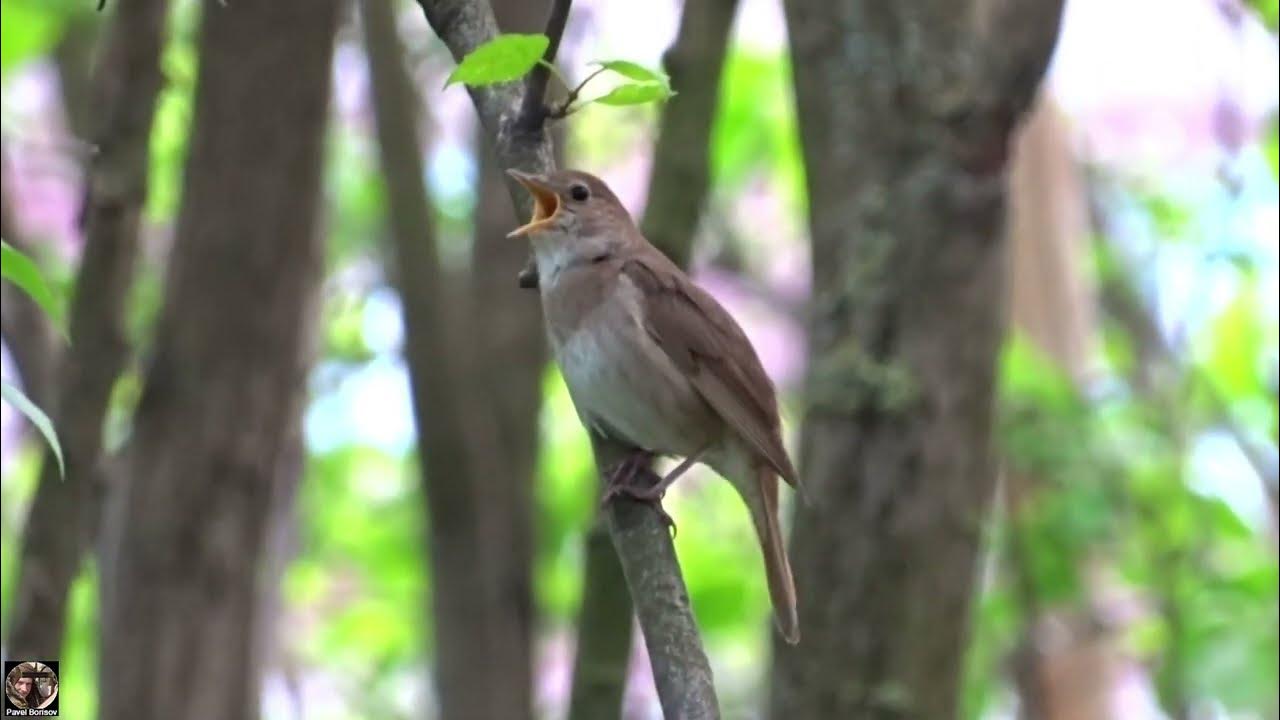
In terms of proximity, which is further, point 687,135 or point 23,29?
point 23,29

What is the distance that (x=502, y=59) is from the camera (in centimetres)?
192

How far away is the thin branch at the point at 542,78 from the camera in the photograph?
2066 mm

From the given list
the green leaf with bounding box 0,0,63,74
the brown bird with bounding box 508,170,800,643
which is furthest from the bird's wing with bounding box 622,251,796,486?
the green leaf with bounding box 0,0,63,74

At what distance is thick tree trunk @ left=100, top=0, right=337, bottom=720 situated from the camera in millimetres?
3504

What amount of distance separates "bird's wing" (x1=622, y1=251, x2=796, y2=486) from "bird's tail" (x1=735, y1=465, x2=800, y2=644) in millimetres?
110

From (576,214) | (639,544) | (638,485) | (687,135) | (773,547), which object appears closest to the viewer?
(639,544)

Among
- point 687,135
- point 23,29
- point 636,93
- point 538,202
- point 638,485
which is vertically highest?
point 23,29

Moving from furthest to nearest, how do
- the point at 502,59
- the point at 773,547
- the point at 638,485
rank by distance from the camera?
the point at 773,547, the point at 638,485, the point at 502,59

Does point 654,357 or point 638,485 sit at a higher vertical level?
point 654,357

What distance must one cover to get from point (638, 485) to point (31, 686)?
116 centimetres

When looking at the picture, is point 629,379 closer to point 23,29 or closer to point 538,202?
point 538,202

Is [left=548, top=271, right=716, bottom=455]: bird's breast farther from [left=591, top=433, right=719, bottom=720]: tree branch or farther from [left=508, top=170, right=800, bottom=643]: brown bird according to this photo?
[left=591, top=433, right=719, bottom=720]: tree branch

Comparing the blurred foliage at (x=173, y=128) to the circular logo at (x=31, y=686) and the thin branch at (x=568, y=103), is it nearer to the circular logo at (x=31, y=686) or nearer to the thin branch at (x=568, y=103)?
the circular logo at (x=31, y=686)

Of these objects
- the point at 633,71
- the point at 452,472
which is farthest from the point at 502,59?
the point at 452,472
